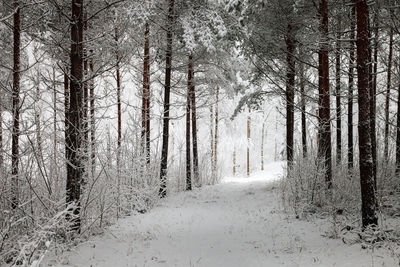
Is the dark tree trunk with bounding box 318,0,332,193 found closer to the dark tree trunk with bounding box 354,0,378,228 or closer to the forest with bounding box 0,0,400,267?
the forest with bounding box 0,0,400,267

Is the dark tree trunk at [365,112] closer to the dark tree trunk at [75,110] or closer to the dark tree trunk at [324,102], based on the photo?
the dark tree trunk at [324,102]

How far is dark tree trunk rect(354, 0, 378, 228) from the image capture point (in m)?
5.75

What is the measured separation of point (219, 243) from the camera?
6.37m

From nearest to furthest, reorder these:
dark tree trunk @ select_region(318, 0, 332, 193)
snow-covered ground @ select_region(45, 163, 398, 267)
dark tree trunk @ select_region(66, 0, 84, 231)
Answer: snow-covered ground @ select_region(45, 163, 398, 267) → dark tree trunk @ select_region(66, 0, 84, 231) → dark tree trunk @ select_region(318, 0, 332, 193)

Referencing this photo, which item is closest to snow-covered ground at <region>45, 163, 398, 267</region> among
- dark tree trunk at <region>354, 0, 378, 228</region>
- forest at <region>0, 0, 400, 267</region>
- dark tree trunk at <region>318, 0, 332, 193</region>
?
forest at <region>0, 0, 400, 267</region>

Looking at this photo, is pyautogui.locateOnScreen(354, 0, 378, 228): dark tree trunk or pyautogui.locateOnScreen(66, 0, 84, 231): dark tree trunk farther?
pyautogui.locateOnScreen(354, 0, 378, 228): dark tree trunk

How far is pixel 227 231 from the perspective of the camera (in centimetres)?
733

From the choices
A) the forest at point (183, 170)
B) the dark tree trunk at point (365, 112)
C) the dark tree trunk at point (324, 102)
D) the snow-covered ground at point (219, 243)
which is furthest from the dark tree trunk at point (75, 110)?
the dark tree trunk at point (324, 102)

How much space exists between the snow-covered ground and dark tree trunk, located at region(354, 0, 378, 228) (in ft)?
2.90

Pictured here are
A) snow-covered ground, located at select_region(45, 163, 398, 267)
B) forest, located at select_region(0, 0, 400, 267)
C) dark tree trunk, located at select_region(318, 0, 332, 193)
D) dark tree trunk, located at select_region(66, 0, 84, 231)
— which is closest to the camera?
snow-covered ground, located at select_region(45, 163, 398, 267)

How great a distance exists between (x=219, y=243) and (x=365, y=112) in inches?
149

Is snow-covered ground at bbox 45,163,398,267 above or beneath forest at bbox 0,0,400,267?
beneath

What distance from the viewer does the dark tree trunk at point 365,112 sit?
575 cm

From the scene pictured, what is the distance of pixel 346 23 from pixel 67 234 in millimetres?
8976
